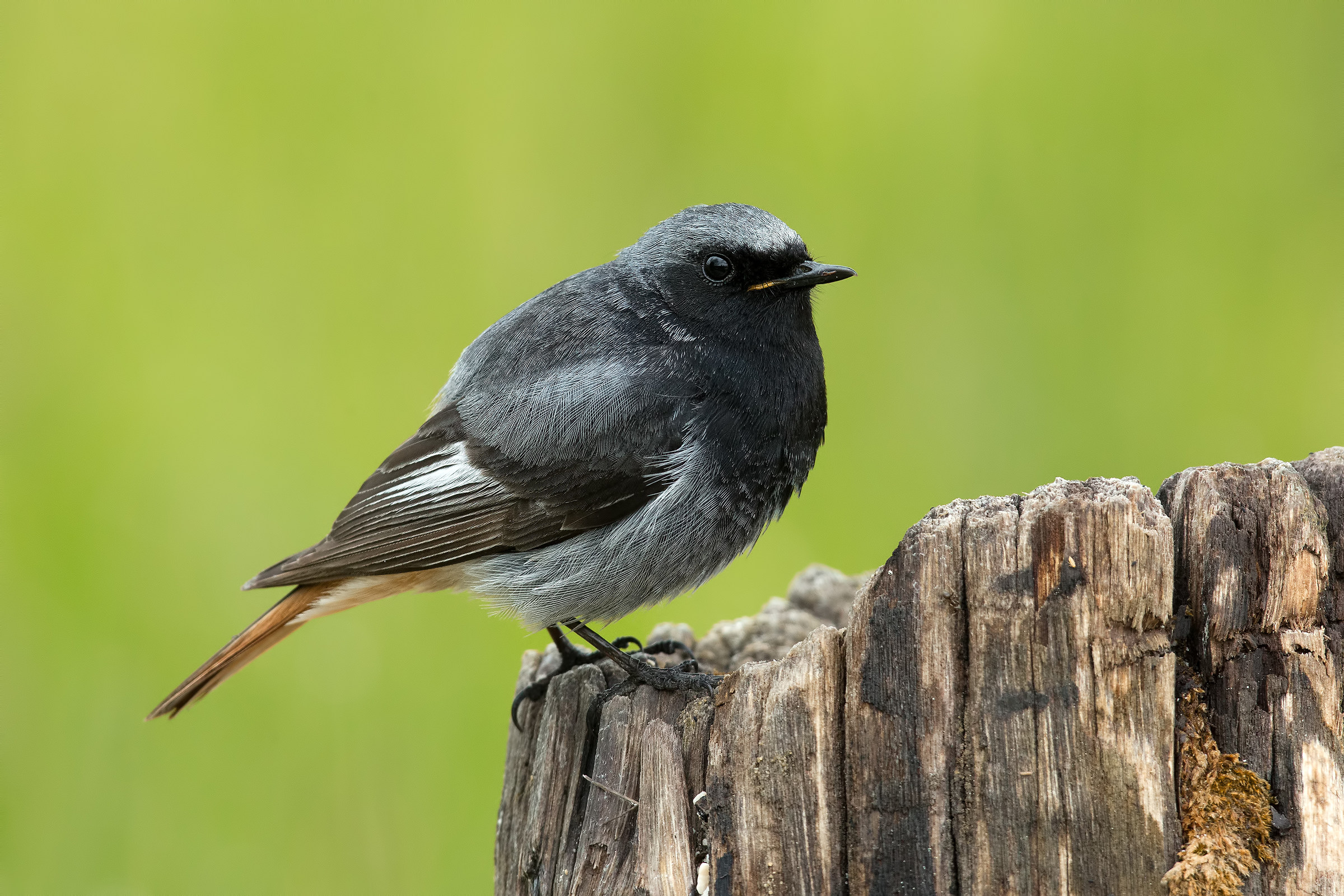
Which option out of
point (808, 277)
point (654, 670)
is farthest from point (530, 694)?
point (808, 277)

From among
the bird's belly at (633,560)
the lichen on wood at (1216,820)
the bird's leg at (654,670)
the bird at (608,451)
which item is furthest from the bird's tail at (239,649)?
the lichen on wood at (1216,820)

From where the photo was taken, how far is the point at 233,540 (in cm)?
647

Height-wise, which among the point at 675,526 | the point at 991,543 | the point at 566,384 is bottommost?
the point at 991,543

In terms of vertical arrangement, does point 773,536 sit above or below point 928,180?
below

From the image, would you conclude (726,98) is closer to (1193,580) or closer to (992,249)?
(992,249)

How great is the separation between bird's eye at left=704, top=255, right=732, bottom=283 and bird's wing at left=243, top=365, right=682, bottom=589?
1.88ft

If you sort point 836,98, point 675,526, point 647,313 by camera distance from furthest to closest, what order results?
1. point 836,98
2. point 647,313
3. point 675,526

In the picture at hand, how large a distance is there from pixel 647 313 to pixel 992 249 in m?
3.21

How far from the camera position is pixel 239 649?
479 centimetres

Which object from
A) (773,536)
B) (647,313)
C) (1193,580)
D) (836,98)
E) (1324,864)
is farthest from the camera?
(836,98)

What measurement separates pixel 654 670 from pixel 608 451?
2.54 ft

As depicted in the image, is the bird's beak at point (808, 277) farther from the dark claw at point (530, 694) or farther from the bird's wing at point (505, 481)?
the dark claw at point (530, 694)

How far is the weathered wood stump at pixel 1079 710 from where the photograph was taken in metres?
2.77

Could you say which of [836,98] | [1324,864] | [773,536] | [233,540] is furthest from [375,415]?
[1324,864]
